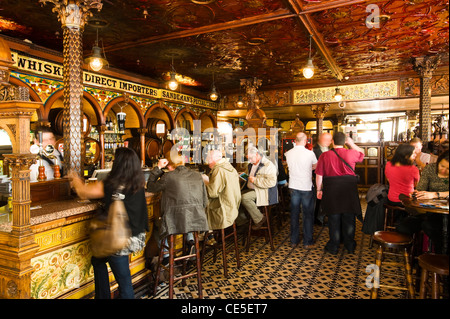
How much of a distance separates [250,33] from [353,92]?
4.73 meters

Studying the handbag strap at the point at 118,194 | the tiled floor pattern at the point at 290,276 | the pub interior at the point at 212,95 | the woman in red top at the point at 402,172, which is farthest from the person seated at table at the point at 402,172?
the handbag strap at the point at 118,194

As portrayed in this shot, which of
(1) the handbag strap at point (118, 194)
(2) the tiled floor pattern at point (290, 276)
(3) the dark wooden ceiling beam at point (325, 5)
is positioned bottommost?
(2) the tiled floor pattern at point (290, 276)

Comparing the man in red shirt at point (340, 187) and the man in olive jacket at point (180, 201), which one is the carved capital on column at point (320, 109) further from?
the man in olive jacket at point (180, 201)

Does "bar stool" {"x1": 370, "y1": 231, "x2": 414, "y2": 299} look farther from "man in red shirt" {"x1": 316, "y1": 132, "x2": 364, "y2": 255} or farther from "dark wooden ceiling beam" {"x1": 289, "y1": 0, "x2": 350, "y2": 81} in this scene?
"dark wooden ceiling beam" {"x1": 289, "y1": 0, "x2": 350, "y2": 81}

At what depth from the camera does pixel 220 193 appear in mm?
3633

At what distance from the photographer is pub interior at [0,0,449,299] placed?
2502mm

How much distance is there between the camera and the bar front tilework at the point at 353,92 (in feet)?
26.5

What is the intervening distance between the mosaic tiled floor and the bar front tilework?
4951 millimetres

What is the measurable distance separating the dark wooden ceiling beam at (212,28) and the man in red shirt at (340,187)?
190cm

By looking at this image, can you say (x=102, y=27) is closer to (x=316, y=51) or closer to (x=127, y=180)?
(x=127, y=180)


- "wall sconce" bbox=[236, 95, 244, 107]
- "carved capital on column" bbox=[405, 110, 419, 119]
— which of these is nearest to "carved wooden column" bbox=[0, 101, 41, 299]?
"wall sconce" bbox=[236, 95, 244, 107]

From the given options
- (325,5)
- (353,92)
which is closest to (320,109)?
(353,92)

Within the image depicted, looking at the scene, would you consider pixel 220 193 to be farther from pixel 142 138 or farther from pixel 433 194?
pixel 142 138

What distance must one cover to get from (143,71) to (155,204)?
5167 mm
